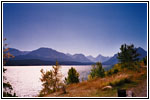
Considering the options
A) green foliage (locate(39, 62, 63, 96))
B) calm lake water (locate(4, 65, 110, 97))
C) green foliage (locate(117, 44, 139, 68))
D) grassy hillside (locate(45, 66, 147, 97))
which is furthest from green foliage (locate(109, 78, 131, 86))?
calm lake water (locate(4, 65, 110, 97))

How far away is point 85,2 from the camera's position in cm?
717

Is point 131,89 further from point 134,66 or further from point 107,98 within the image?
point 134,66

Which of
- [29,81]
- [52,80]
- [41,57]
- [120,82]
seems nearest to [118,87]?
[120,82]

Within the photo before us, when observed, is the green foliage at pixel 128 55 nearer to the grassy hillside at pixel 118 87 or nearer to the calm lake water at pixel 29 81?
the grassy hillside at pixel 118 87

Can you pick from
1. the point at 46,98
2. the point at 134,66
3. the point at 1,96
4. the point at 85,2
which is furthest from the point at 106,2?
the point at 1,96

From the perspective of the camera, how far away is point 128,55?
316 inches

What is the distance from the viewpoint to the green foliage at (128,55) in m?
7.86

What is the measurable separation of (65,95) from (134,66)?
4.33 m

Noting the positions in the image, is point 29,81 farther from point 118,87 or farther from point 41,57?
point 118,87

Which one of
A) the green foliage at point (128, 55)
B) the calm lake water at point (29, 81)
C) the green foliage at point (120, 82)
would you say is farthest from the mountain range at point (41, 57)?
the green foliage at point (120, 82)

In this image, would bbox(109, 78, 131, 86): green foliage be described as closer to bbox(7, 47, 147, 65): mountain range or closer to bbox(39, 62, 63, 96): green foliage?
bbox(7, 47, 147, 65): mountain range

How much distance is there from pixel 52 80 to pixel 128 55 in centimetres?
453

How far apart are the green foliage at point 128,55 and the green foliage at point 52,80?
3735mm

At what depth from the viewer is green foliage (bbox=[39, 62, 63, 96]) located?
7.83m
